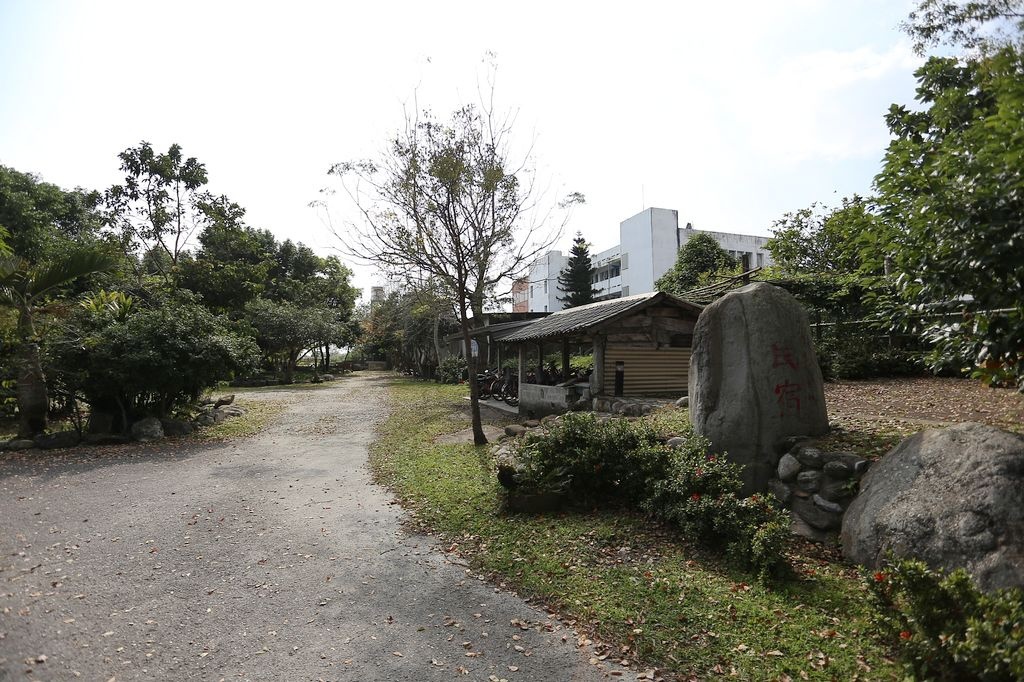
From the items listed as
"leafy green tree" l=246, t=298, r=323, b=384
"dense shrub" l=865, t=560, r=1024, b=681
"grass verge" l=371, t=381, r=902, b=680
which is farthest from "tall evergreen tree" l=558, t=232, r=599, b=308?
"dense shrub" l=865, t=560, r=1024, b=681

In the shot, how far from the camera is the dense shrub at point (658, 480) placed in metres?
4.86

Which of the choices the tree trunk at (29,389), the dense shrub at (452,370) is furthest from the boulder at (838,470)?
the dense shrub at (452,370)

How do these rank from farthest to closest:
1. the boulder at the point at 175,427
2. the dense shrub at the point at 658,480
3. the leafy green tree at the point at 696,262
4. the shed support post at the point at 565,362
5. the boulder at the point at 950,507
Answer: the leafy green tree at the point at 696,262, the shed support post at the point at 565,362, the boulder at the point at 175,427, the dense shrub at the point at 658,480, the boulder at the point at 950,507

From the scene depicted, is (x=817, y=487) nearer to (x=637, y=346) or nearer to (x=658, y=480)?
(x=658, y=480)

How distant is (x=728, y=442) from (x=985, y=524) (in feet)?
8.73

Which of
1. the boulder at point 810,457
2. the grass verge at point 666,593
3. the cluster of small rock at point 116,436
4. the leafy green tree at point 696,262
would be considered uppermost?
the leafy green tree at point 696,262

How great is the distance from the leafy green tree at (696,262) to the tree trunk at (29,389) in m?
25.5

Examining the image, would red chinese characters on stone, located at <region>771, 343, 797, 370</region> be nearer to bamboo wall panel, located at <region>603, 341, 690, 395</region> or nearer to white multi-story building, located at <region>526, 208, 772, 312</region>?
bamboo wall panel, located at <region>603, 341, 690, 395</region>

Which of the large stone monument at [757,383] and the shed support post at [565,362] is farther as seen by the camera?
the shed support post at [565,362]

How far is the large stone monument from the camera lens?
6297 mm

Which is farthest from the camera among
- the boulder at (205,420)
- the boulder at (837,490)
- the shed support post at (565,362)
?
the shed support post at (565,362)

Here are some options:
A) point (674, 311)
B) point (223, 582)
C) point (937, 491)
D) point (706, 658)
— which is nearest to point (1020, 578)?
point (937, 491)

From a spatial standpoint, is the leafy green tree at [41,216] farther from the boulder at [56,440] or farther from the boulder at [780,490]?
the boulder at [780,490]

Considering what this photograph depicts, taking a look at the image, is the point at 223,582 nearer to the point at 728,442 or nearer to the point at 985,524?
the point at 728,442
